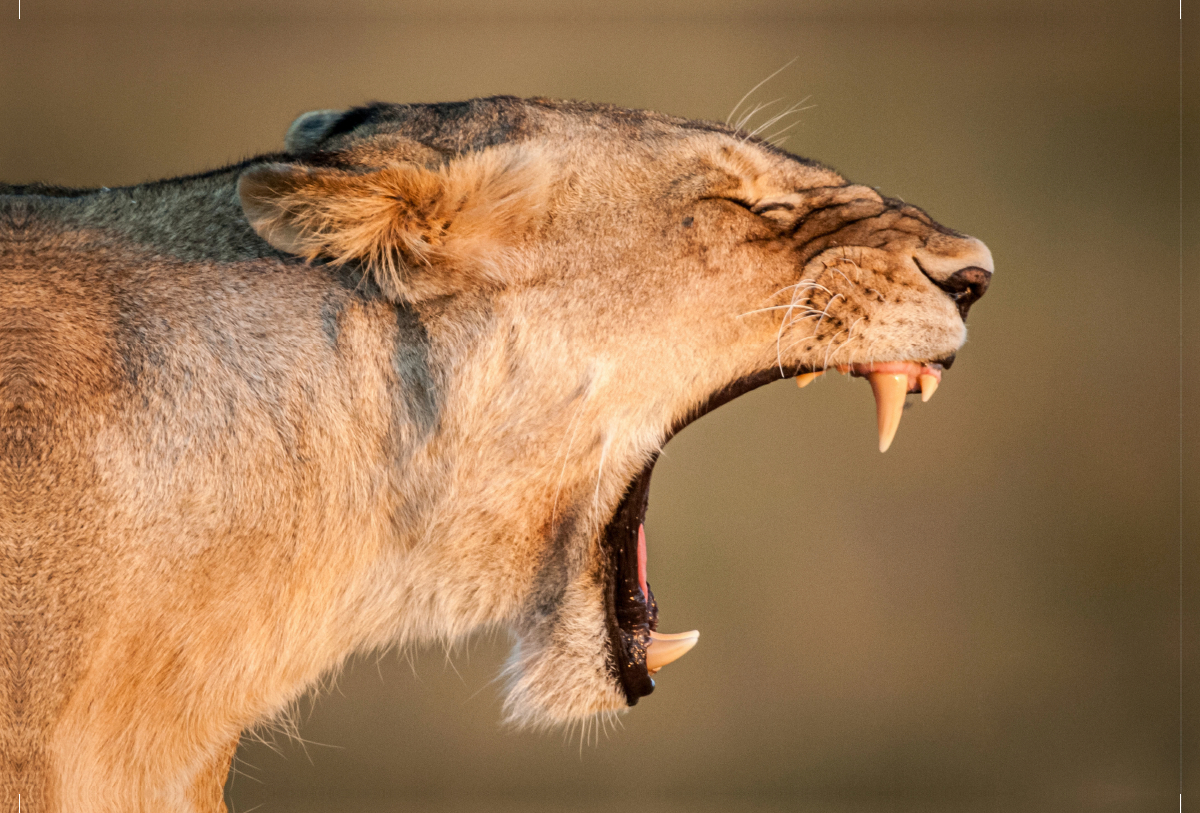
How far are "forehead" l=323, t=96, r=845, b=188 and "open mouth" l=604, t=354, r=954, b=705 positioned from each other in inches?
11.4

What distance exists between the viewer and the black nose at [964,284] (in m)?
1.58

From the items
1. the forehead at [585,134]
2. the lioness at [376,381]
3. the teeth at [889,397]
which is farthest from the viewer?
the teeth at [889,397]

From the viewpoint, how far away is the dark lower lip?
160cm

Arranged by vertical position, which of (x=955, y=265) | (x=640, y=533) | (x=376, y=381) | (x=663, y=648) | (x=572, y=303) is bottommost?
(x=663, y=648)

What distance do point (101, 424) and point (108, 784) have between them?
18.1 inches

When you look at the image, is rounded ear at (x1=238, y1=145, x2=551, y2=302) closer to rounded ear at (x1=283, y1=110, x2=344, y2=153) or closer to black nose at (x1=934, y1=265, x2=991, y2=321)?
rounded ear at (x1=283, y1=110, x2=344, y2=153)

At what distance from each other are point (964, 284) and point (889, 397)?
7.4 inches

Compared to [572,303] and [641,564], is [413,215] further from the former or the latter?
[641,564]

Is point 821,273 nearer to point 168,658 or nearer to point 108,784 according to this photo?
point 168,658

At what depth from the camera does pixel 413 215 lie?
1394 millimetres

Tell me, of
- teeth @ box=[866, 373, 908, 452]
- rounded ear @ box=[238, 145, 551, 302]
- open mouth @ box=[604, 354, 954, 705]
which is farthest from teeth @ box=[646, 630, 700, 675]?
rounded ear @ box=[238, 145, 551, 302]

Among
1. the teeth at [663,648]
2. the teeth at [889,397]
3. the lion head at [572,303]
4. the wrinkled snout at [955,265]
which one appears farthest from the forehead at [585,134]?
the teeth at [663,648]

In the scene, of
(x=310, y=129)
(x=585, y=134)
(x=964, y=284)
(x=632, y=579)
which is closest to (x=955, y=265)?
(x=964, y=284)

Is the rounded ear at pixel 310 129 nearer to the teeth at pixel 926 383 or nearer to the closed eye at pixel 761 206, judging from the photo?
the closed eye at pixel 761 206
